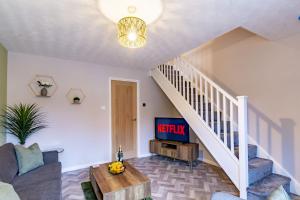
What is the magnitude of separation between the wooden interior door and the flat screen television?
0.64 m

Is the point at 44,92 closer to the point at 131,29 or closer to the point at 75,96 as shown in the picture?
the point at 75,96

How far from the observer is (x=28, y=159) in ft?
7.45

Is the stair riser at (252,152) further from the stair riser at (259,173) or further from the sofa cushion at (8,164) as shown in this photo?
the sofa cushion at (8,164)

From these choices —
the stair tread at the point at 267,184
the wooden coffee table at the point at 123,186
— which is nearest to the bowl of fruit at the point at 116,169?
the wooden coffee table at the point at 123,186

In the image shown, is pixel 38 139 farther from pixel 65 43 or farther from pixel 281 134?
pixel 281 134

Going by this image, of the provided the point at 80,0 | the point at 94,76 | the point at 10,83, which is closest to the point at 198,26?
the point at 80,0

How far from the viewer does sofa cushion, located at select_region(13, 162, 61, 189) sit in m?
1.88

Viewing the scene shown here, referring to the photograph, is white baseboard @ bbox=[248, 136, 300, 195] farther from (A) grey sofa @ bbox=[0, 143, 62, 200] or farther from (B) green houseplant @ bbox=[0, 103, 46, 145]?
(B) green houseplant @ bbox=[0, 103, 46, 145]

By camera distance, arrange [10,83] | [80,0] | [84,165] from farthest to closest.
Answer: [84,165] → [10,83] → [80,0]

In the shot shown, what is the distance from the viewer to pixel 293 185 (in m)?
2.46

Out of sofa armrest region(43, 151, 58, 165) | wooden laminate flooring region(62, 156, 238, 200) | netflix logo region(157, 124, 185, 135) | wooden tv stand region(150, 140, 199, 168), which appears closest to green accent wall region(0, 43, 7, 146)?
sofa armrest region(43, 151, 58, 165)

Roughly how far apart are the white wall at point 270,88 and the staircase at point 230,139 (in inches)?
9.1

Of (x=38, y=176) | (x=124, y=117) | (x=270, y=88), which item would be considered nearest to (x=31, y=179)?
(x=38, y=176)

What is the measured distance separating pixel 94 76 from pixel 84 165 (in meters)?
2.01
